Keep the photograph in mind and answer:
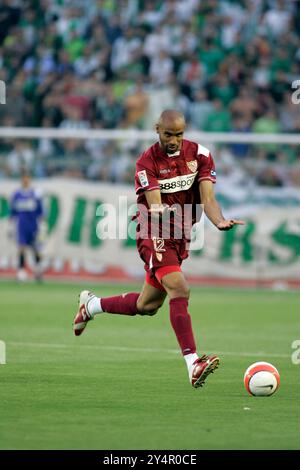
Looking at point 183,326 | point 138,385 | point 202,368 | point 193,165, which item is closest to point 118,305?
point 138,385

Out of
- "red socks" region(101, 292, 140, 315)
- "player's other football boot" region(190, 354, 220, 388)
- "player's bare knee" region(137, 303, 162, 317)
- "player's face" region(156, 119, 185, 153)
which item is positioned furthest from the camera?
"red socks" region(101, 292, 140, 315)

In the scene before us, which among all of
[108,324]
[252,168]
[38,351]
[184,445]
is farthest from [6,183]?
[184,445]

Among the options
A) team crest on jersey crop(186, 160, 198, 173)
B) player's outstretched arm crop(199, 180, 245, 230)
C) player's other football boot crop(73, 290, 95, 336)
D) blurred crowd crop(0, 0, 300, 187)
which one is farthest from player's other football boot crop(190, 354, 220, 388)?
blurred crowd crop(0, 0, 300, 187)

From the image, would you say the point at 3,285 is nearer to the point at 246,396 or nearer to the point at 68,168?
the point at 68,168

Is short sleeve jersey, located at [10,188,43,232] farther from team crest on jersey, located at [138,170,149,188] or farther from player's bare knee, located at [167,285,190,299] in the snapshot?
player's bare knee, located at [167,285,190,299]

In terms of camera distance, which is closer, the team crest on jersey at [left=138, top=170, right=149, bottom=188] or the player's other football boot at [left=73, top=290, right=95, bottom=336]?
the team crest on jersey at [left=138, top=170, right=149, bottom=188]

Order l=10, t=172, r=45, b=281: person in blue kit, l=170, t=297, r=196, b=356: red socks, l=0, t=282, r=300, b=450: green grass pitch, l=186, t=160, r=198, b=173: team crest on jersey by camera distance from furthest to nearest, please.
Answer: l=10, t=172, r=45, b=281: person in blue kit < l=186, t=160, r=198, b=173: team crest on jersey < l=170, t=297, r=196, b=356: red socks < l=0, t=282, r=300, b=450: green grass pitch

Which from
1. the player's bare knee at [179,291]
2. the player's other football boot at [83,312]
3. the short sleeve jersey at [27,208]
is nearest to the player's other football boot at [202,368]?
the player's bare knee at [179,291]

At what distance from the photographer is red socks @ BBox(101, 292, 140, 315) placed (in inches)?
377

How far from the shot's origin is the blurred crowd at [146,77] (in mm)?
22500

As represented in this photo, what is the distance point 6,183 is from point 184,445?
1712cm

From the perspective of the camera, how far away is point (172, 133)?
8.59m

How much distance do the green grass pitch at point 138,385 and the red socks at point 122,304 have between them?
53cm

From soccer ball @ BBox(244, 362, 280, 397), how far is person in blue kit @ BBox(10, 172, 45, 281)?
13869 mm
